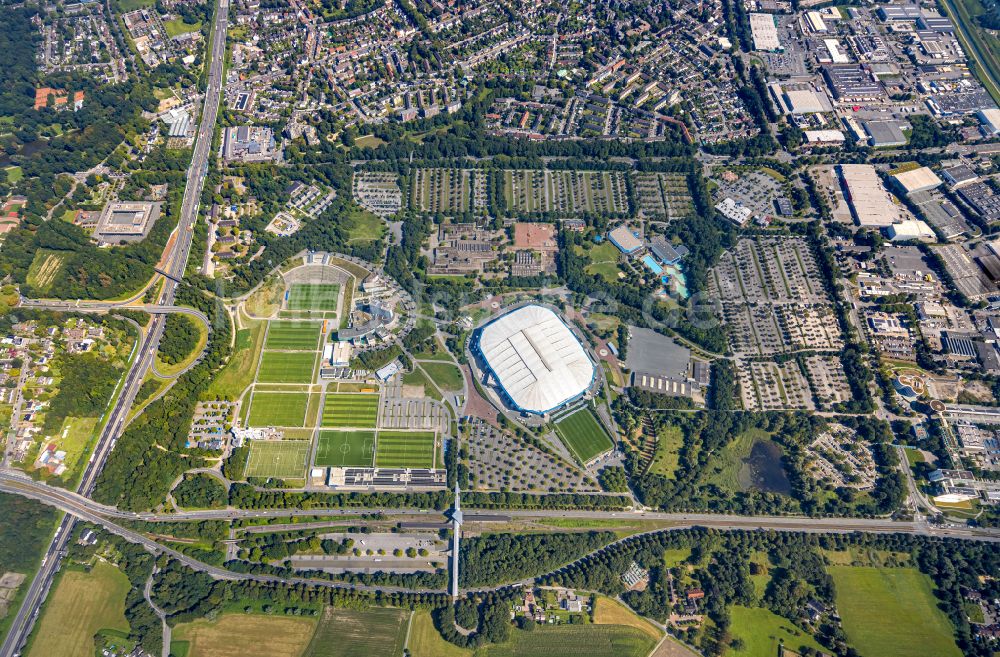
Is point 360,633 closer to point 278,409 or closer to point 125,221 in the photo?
point 278,409

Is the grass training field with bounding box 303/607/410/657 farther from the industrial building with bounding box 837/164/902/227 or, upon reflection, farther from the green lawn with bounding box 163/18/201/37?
the green lawn with bounding box 163/18/201/37

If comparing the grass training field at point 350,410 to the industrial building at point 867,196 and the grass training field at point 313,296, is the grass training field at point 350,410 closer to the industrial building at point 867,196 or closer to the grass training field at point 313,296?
the grass training field at point 313,296

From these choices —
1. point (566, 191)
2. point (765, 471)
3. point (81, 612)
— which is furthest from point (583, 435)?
point (81, 612)

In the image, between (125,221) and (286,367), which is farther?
(125,221)

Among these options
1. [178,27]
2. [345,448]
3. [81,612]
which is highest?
[178,27]

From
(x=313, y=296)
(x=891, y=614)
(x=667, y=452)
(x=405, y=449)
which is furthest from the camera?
(x=313, y=296)

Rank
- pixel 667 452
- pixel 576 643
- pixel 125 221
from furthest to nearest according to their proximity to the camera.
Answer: pixel 125 221 < pixel 667 452 < pixel 576 643

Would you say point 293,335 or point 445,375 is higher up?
point 293,335

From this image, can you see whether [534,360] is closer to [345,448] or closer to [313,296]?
[345,448]
